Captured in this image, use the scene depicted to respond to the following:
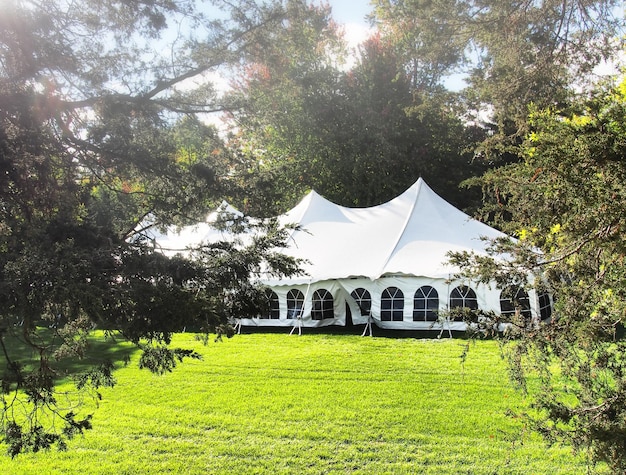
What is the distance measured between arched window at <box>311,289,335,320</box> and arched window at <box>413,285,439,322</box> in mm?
1955

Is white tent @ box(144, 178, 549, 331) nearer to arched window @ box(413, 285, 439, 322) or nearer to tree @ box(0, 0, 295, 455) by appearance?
arched window @ box(413, 285, 439, 322)

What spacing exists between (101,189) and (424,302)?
25.9 feet

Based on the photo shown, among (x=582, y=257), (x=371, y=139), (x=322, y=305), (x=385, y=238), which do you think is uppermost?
(x=371, y=139)

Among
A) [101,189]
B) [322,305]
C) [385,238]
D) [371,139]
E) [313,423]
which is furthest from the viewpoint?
[371,139]

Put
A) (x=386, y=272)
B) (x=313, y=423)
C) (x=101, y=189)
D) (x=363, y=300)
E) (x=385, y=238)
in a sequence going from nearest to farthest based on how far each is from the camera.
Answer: (x=101, y=189) < (x=313, y=423) < (x=386, y=272) < (x=363, y=300) < (x=385, y=238)

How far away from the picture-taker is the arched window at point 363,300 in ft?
35.7

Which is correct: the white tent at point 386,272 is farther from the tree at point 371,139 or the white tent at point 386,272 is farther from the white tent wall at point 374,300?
the tree at point 371,139

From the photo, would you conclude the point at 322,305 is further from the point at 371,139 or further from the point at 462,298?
the point at 371,139

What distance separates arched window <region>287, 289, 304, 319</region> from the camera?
444 inches

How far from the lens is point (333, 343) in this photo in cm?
947

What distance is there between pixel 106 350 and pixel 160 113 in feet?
24.6

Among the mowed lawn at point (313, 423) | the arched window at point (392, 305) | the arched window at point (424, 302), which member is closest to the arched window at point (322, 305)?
the arched window at point (392, 305)

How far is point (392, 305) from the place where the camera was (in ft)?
34.9

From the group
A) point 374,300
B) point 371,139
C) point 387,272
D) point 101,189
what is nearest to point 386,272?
point 387,272
